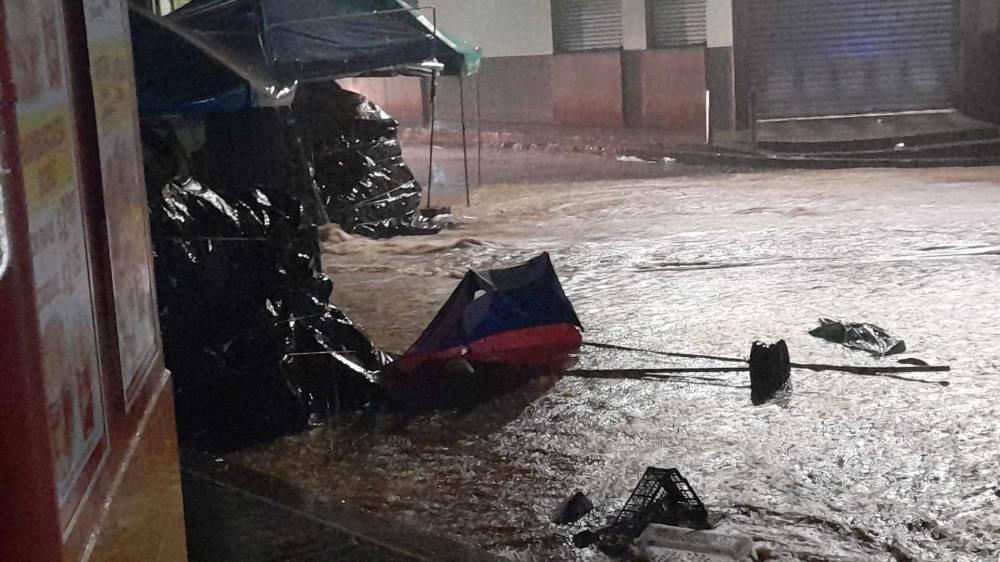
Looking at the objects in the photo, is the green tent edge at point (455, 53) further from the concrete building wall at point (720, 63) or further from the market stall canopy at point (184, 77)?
the concrete building wall at point (720, 63)

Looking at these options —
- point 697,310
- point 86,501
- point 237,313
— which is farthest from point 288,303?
point 86,501

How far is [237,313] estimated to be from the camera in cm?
555

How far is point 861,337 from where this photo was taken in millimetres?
6664

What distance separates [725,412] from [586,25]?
17040mm

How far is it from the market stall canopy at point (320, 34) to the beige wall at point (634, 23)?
10.3m

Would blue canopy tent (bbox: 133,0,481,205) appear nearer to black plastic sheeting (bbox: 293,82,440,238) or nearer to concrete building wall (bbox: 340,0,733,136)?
black plastic sheeting (bbox: 293,82,440,238)

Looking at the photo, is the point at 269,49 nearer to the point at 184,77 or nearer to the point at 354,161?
the point at 184,77

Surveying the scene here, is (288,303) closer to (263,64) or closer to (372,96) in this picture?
(263,64)

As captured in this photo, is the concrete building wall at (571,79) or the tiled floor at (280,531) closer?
the tiled floor at (280,531)

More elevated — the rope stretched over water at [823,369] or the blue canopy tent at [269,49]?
the blue canopy tent at [269,49]

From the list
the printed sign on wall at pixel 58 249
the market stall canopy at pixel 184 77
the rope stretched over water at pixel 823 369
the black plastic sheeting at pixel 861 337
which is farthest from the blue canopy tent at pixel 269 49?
the printed sign on wall at pixel 58 249

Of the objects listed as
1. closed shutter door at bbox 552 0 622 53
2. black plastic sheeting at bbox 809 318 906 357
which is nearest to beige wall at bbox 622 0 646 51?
closed shutter door at bbox 552 0 622 53

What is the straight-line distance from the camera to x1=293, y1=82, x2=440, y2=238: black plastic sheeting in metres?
11.1

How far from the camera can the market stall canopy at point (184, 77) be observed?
8859 millimetres
